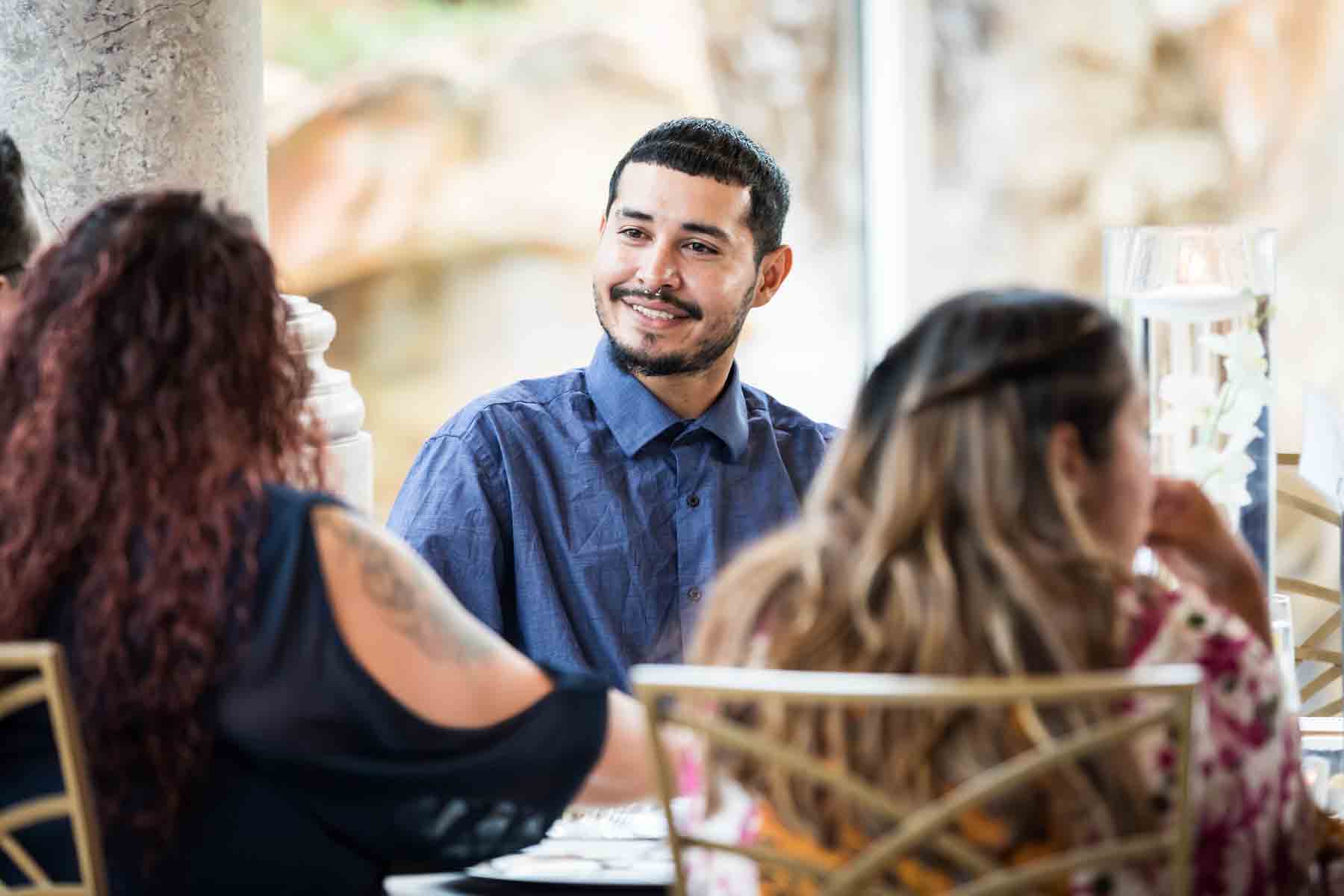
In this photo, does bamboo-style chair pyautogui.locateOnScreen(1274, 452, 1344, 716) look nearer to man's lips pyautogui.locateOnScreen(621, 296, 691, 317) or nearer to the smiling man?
the smiling man

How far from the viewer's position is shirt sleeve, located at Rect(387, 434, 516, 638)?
2.29 meters

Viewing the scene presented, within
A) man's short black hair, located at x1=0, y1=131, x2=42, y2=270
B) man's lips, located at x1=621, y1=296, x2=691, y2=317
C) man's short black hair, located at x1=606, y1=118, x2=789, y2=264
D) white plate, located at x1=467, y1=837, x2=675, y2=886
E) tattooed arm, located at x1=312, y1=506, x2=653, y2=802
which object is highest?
man's short black hair, located at x1=606, y1=118, x2=789, y2=264

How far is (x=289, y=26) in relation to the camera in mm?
5789

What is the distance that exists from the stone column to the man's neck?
0.48 metres

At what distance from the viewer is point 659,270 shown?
2.46m

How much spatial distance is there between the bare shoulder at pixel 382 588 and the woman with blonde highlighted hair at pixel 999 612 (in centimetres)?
22

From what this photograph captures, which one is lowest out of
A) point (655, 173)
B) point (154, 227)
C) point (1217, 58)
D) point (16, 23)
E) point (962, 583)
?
point (962, 583)

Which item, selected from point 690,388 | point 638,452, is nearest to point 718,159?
point 690,388

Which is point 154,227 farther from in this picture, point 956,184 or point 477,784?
point 956,184

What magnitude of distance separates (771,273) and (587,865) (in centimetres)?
134

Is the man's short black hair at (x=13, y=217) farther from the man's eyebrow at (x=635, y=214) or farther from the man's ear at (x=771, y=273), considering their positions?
the man's ear at (x=771, y=273)

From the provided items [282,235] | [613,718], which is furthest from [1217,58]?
[613,718]

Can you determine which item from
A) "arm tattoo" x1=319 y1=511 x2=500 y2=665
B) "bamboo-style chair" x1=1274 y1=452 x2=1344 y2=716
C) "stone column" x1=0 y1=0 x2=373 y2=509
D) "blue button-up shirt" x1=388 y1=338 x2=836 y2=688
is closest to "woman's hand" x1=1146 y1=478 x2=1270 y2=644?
"bamboo-style chair" x1=1274 y1=452 x2=1344 y2=716

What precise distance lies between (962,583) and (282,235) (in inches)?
200
